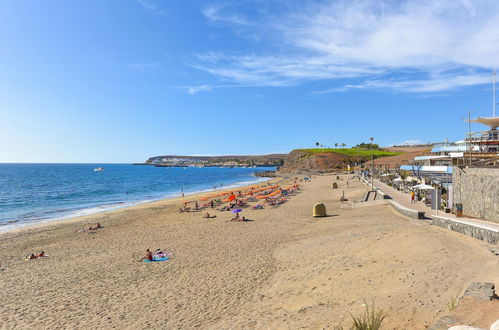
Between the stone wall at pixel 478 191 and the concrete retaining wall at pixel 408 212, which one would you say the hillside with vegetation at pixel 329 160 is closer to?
the concrete retaining wall at pixel 408 212

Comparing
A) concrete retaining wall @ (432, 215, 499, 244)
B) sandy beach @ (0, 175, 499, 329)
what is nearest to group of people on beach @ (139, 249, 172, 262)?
sandy beach @ (0, 175, 499, 329)

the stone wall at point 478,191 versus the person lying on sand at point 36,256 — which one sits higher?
the stone wall at point 478,191

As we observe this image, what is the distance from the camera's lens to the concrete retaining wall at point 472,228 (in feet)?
33.1

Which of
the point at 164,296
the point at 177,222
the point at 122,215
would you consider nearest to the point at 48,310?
the point at 164,296

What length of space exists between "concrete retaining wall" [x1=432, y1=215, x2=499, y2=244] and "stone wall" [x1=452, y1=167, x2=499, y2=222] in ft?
4.19

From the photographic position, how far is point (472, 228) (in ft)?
36.8

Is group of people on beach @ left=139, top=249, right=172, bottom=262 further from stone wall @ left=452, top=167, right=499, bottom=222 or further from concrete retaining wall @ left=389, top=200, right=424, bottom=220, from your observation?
stone wall @ left=452, top=167, right=499, bottom=222

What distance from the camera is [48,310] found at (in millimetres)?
8875

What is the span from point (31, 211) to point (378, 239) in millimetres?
33773

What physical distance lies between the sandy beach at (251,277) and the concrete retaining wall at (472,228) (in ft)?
1.39

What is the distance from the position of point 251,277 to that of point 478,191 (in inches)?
399

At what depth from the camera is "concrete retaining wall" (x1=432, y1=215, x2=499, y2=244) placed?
10.1 meters

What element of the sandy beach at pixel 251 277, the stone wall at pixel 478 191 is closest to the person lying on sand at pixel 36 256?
the sandy beach at pixel 251 277

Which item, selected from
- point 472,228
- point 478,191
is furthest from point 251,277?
point 478,191
